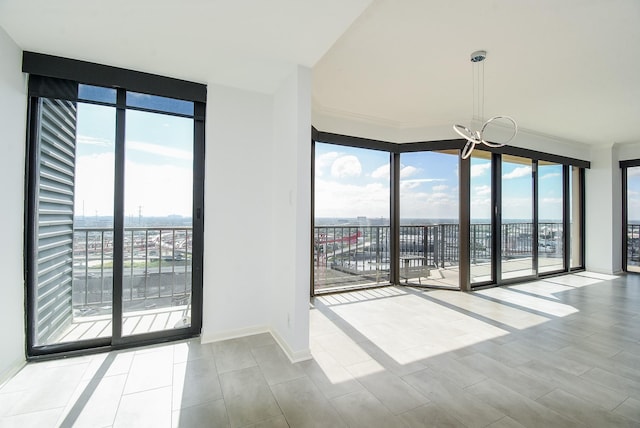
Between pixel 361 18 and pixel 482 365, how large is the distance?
9.28 feet

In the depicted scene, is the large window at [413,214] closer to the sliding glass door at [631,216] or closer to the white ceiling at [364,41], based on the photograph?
the white ceiling at [364,41]

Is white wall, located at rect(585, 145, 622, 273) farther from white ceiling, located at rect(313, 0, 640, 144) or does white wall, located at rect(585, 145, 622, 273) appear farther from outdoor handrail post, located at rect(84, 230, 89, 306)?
outdoor handrail post, located at rect(84, 230, 89, 306)

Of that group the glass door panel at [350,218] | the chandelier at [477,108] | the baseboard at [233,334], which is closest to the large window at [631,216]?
the chandelier at [477,108]

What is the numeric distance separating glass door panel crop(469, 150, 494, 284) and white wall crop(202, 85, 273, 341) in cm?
334

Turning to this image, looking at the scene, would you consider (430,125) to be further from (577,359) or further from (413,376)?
(413,376)

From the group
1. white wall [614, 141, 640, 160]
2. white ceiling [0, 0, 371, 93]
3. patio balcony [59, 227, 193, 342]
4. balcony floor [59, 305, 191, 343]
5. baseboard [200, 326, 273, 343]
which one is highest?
white wall [614, 141, 640, 160]

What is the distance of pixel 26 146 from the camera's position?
2.19 m

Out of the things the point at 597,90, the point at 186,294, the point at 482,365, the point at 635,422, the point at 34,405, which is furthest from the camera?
the point at 597,90

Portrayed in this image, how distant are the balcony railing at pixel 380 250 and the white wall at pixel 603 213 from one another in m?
2.42

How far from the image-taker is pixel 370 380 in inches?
78.0

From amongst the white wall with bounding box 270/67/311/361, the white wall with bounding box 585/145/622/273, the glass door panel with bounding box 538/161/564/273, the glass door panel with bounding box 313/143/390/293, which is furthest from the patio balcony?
the white wall with bounding box 585/145/622/273

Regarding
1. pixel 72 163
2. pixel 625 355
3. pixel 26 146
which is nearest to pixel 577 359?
pixel 625 355

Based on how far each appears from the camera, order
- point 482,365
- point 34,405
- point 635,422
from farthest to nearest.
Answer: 1. point 482,365
2. point 34,405
3. point 635,422

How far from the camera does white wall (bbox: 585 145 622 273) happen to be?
5.53m
